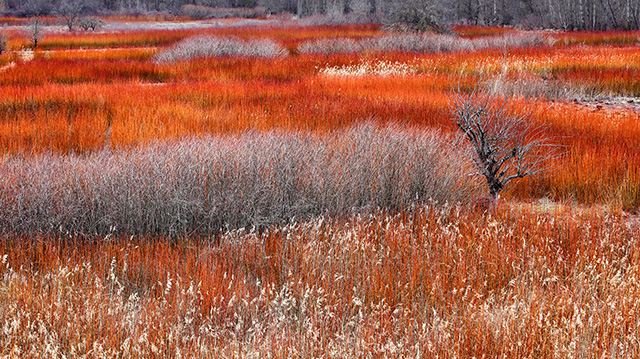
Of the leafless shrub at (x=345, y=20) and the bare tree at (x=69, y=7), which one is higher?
the bare tree at (x=69, y=7)

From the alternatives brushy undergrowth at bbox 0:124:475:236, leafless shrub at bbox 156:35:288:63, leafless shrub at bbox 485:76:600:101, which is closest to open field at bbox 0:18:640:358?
brushy undergrowth at bbox 0:124:475:236

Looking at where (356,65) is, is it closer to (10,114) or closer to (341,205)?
(10,114)

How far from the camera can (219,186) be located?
213 inches

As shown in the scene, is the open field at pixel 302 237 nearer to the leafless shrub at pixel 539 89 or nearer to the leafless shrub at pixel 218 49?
the leafless shrub at pixel 539 89

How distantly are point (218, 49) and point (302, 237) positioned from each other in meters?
15.6

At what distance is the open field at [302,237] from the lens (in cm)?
321

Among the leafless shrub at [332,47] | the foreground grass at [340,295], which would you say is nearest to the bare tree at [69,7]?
the leafless shrub at [332,47]

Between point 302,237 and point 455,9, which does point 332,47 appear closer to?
point 302,237

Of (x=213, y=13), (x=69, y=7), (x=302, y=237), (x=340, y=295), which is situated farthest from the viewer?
(x=213, y=13)

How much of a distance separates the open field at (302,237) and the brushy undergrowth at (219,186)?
2 centimetres

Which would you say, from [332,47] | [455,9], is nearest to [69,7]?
[455,9]

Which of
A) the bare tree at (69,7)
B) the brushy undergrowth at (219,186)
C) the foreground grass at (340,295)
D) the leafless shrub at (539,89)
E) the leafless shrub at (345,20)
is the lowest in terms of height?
the foreground grass at (340,295)

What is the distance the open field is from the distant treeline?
18989mm

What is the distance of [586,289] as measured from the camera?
149 inches
